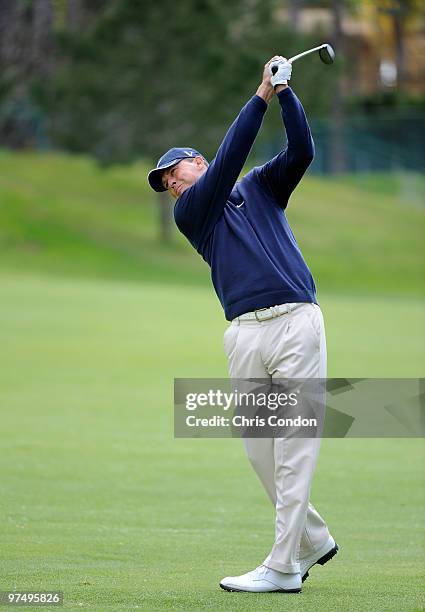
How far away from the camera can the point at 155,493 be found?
9.32 meters

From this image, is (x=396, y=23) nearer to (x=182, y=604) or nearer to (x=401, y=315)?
(x=401, y=315)

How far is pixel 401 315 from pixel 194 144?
1343 cm

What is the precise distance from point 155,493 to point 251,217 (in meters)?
3.82

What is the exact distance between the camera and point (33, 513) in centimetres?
817

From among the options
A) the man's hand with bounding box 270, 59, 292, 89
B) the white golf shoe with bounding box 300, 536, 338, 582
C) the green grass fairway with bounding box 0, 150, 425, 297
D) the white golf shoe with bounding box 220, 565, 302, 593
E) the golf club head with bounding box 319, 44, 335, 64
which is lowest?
the white golf shoe with bounding box 220, 565, 302, 593

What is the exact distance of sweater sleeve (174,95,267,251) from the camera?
19.1ft

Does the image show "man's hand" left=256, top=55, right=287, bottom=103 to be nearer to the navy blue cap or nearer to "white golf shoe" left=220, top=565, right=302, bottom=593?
the navy blue cap

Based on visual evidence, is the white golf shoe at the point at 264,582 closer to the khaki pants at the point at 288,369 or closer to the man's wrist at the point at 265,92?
the khaki pants at the point at 288,369

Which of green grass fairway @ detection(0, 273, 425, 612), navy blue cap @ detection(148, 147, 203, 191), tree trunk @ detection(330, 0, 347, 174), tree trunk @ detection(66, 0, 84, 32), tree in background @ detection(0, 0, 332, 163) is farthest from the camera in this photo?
tree trunk @ detection(330, 0, 347, 174)

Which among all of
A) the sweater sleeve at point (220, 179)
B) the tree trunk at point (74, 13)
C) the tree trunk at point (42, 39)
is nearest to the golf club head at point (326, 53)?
the sweater sleeve at point (220, 179)

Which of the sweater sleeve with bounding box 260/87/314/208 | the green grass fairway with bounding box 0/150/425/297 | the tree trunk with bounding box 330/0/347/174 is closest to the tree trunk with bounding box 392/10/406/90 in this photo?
the tree trunk with bounding box 330/0/347/174

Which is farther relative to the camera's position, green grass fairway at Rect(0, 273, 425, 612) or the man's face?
the man's face

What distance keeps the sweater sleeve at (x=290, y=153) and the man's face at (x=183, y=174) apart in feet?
1.04

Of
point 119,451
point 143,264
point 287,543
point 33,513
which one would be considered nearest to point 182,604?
point 287,543
